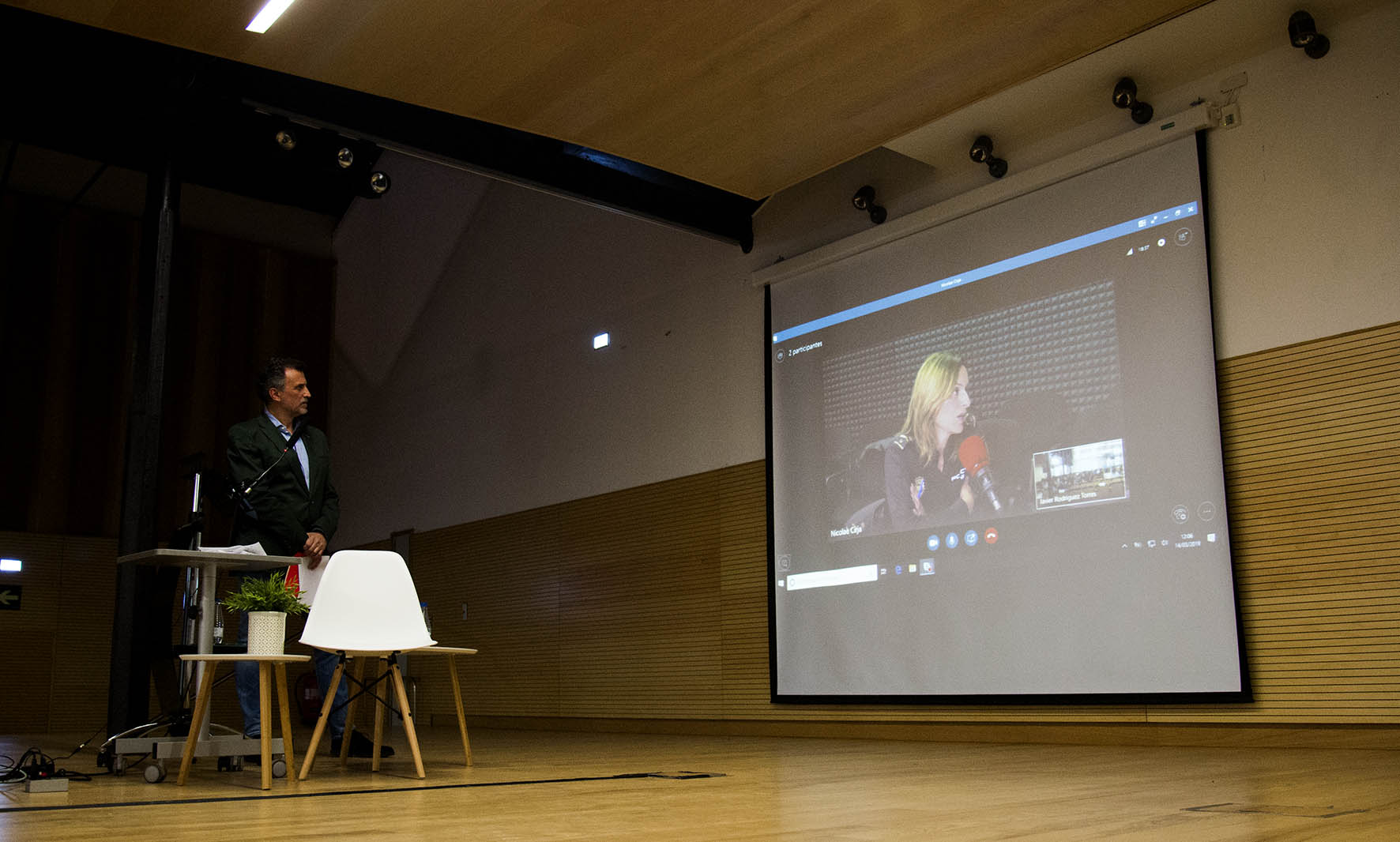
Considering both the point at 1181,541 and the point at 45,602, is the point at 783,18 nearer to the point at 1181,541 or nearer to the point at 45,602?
the point at 1181,541

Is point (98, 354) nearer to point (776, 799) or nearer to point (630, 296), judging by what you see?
point (630, 296)

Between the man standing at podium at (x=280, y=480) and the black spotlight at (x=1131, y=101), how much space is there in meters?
3.77

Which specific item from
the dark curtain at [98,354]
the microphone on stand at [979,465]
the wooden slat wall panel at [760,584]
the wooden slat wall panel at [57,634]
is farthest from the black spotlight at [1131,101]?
the wooden slat wall panel at [57,634]

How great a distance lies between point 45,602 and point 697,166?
22.5 feet

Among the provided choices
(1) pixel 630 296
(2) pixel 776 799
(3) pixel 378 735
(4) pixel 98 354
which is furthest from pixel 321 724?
(4) pixel 98 354

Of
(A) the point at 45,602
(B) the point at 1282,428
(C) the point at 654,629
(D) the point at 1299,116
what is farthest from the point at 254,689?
(A) the point at 45,602

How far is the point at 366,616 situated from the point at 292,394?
1094mm

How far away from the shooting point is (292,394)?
428 cm

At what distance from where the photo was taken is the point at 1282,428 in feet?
15.0

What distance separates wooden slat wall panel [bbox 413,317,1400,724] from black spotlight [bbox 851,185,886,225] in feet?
5.46

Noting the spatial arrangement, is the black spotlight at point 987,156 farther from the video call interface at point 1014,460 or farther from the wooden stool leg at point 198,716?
the wooden stool leg at point 198,716

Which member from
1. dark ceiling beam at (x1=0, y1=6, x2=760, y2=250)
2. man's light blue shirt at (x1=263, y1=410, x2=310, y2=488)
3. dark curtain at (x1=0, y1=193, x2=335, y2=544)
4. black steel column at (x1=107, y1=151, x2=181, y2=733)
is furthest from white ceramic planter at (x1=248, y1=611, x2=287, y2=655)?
dark curtain at (x1=0, y1=193, x2=335, y2=544)

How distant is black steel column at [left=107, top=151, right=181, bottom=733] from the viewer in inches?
201

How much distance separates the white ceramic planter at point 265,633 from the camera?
11.1ft
